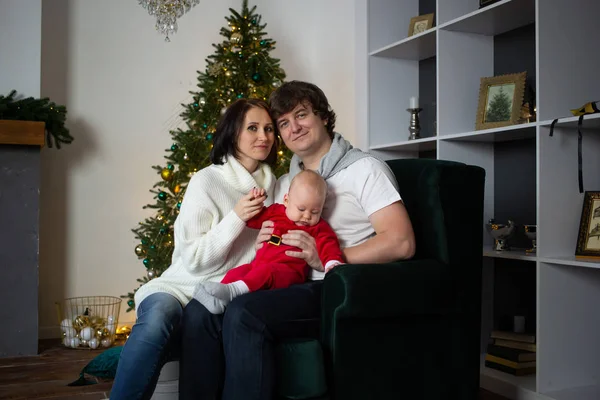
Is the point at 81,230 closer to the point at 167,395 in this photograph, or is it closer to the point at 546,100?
the point at 167,395

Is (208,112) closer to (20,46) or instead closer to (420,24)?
(20,46)

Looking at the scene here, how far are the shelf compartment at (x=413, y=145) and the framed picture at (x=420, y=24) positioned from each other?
A: 610 millimetres

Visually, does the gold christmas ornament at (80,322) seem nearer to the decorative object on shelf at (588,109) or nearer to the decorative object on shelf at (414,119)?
the decorative object on shelf at (414,119)

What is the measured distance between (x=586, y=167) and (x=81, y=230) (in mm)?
2928

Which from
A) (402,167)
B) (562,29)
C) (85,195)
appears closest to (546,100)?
(562,29)

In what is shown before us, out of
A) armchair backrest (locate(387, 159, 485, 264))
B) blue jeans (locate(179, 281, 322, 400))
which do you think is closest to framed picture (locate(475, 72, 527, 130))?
armchair backrest (locate(387, 159, 485, 264))

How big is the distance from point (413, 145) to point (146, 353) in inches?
78.6

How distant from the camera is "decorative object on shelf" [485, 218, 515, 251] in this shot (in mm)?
2807

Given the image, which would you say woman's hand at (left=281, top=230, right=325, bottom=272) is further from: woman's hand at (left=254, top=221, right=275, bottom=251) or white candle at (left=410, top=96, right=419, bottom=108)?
white candle at (left=410, top=96, right=419, bottom=108)

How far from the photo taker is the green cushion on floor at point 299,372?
1.69 metres

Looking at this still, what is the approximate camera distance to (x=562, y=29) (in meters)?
2.46

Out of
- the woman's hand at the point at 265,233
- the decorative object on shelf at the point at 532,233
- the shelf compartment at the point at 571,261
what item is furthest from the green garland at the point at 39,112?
the shelf compartment at the point at 571,261

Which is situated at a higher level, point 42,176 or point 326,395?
point 42,176

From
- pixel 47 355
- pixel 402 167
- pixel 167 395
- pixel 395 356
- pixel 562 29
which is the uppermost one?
pixel 562 29
